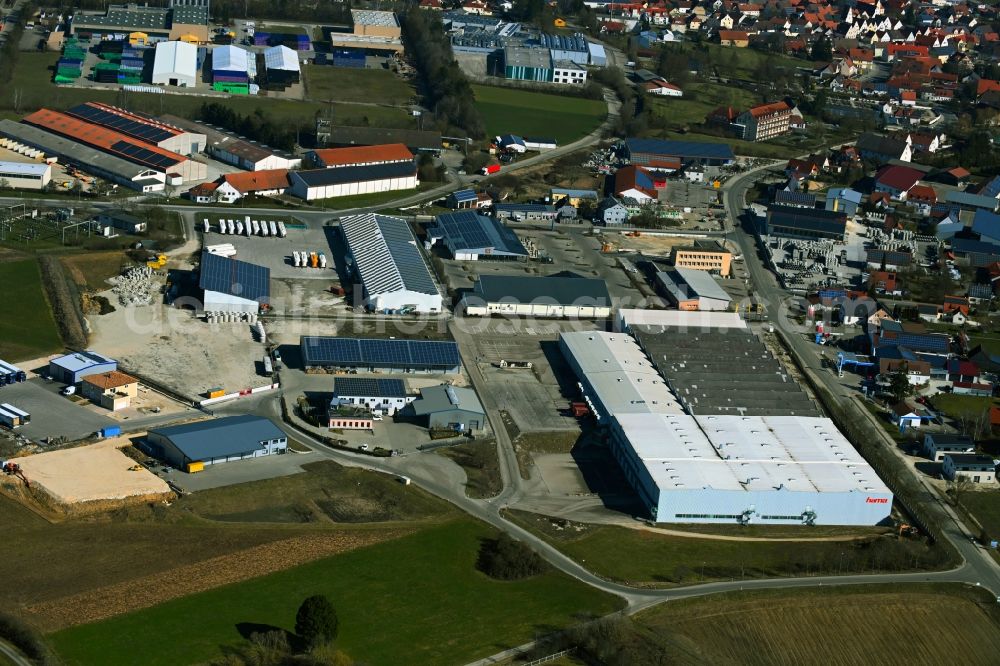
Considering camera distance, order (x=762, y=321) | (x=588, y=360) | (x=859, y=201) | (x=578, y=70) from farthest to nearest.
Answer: (x=578, y=70), (x=859, y=201), (x=762, y=321), (x=588, y=360)

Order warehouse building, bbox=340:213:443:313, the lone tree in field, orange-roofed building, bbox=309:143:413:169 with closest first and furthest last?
the lone tree in field
warehouse building, bbox=340:213:443:313
orange-roofed building, bbox=309:143:413:169

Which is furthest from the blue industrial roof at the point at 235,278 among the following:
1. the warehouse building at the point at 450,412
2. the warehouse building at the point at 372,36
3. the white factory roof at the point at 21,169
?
the warehouse building at the point at 372,36

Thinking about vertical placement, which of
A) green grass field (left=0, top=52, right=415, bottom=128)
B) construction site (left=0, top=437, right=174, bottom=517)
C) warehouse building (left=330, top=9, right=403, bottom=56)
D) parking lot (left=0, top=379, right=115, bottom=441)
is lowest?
construction site (left=0, top=437, right=174, bottom=517)

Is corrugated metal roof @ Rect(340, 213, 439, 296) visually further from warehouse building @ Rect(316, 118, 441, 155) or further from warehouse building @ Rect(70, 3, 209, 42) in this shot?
warehouse building @ Rect(70, 3, 209, 42)

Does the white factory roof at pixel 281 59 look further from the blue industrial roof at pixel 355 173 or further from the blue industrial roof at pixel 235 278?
the blue industrial roof at pixel 235 278

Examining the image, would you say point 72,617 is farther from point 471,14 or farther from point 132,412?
point 471,14

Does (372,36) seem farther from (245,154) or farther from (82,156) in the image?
(82,156)

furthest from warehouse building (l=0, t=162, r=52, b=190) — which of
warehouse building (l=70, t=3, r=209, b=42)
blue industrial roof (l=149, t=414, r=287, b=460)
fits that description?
blue industrial roof (l=149, t=414, r=287, b=460)

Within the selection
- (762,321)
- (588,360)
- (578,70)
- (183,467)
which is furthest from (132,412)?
(578,70)
